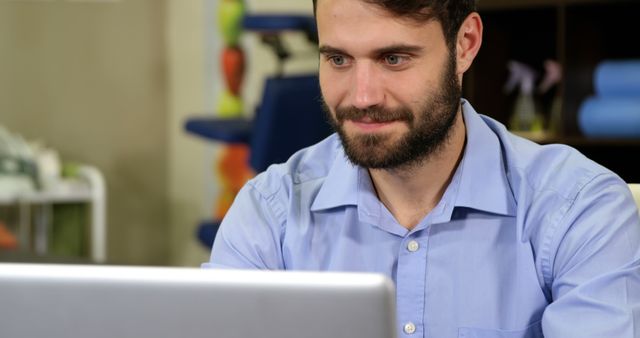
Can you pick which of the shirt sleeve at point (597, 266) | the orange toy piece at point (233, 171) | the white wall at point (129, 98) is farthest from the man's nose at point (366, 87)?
the white wall at point (129, 98)

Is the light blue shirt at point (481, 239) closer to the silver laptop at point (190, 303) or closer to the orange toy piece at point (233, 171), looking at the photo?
the silver laptop at point (190, 303)

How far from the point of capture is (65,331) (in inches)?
31.5

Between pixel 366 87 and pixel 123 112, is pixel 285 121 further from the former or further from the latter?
pixel 123 112

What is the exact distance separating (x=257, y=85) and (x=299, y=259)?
278 cm

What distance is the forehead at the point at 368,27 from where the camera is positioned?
1.22 m

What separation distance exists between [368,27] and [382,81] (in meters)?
0.06

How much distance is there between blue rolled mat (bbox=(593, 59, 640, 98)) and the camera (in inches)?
99.6

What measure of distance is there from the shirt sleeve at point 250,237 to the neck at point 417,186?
13 centimetres

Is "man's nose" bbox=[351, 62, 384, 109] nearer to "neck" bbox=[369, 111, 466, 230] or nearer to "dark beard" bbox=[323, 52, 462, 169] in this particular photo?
"dark beard" bbox=[323, 52, 462, 169]

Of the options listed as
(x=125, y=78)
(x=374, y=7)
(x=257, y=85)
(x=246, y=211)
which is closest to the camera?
(x=374, y=7)

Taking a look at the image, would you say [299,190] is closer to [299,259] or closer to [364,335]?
[299,259]

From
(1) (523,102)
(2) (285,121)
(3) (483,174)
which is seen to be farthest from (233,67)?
(3) (483,174)

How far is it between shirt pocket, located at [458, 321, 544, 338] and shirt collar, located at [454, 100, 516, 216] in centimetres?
13

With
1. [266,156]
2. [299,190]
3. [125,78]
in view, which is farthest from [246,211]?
[125,78]
